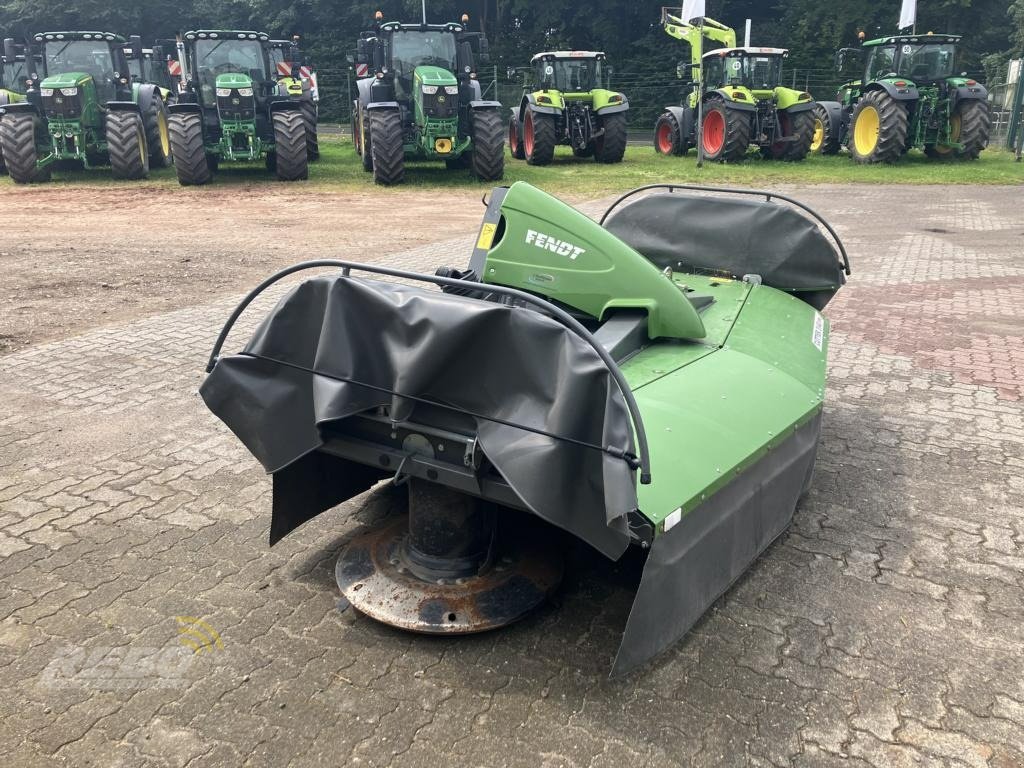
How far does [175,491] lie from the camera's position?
4043 millimetres

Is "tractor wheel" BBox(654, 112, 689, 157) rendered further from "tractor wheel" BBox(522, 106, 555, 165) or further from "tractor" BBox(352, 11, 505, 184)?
"tractor" BBox(352, 11, 505, 184)

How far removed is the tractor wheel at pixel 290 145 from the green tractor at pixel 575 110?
5.13 m

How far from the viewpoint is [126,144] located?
589 inches

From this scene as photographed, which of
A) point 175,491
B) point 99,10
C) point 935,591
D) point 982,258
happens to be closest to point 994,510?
point 935,591

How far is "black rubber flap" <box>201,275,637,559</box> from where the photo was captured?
2.32 meters

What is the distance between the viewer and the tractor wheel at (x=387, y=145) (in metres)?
14.1

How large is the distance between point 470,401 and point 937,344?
5.24m

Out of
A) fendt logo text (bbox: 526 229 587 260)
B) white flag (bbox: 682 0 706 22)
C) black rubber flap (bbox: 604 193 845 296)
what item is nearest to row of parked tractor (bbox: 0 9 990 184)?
white flag (bbox: 682 0 706 22)

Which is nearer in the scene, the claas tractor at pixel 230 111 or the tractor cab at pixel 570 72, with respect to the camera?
the claas tractor at pixel 230 111

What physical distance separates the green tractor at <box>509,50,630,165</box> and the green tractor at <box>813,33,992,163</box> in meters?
5.19

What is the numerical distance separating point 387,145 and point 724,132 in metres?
7.68

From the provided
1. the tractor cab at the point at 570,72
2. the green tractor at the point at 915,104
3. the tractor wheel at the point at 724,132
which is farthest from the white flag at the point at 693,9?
the green tractor at the point at 915,104

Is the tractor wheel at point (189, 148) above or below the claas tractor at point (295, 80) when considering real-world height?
below

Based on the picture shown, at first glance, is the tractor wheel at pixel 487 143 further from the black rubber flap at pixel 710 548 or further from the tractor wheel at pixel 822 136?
the black rubber flap at pixel 710 548
